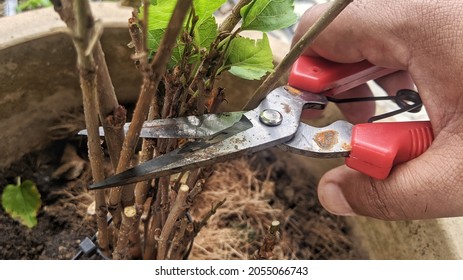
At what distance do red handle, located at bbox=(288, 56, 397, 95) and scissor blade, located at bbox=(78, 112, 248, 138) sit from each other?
15 centimetres

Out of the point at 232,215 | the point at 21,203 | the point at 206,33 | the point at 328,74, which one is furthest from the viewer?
the point at 232,215

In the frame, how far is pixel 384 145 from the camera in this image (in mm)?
580

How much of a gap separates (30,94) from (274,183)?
0.47 metres

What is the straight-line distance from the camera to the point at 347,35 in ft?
2.21

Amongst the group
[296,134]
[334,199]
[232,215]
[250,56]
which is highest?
[250,56]

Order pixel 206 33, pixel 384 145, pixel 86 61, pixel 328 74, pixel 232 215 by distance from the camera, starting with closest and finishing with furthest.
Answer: pixel 86 61 → pixel 206 33 → pixel 384 145 → pixel 328 74 → pixel 232 215

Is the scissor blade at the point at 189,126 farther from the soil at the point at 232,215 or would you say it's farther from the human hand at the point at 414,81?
the soil at the point at 232,215

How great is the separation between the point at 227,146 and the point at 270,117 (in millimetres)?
81

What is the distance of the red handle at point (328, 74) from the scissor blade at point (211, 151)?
88 mm

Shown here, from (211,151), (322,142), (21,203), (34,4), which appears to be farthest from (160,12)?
(34,4)

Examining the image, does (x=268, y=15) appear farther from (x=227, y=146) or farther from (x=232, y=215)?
(x=232, y=215)

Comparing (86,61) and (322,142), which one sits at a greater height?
(86,61)

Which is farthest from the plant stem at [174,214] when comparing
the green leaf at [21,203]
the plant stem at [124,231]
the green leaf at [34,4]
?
the green leaf at [34,4]
